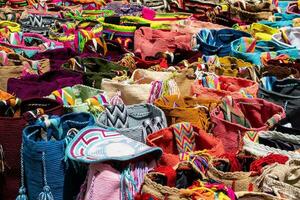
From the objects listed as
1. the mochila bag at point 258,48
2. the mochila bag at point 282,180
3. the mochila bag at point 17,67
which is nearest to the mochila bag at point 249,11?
the mochila bag at point 258,48

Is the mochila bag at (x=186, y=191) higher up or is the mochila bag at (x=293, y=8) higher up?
the mochila bag at (x=293, y=8)

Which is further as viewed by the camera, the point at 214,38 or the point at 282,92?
the point at 214,38

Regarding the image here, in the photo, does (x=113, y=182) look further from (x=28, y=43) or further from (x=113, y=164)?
(x=28, y=43)

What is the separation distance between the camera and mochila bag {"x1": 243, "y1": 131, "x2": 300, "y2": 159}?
2.15m

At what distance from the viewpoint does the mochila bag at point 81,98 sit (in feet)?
8.55

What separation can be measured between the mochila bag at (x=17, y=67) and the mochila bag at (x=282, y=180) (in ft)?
5.94

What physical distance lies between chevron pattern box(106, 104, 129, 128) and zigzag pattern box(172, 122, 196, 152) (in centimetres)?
27

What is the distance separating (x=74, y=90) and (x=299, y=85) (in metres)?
1.27

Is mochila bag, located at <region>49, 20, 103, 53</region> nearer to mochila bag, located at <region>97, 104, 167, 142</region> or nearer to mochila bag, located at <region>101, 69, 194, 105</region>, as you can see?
mochila bag, located at <region>101, 69, 194, 105</region>

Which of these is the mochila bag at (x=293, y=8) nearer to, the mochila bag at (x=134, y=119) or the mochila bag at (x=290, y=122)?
the mochila bag at (x=290, y=122)

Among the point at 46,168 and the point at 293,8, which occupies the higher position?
the point at 293,8

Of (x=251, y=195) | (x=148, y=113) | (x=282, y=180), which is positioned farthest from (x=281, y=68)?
(x=251, y=195)

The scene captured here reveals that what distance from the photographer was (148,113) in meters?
2.65

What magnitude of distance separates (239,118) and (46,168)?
1.02 m
